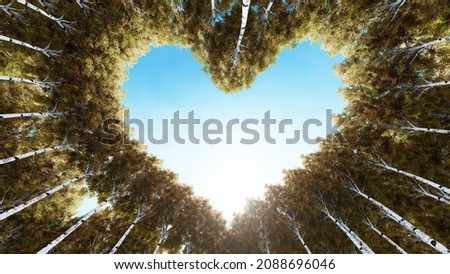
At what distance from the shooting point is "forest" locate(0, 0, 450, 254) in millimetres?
8180

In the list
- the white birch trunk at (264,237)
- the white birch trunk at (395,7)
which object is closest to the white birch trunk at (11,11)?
the white birch trunk at (395,7)

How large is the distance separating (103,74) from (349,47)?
35.1ft

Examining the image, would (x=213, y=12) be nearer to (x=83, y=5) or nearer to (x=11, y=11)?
(x=83, y=5)

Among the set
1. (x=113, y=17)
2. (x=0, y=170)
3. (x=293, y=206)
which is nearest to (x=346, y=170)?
(x=293, y=206)

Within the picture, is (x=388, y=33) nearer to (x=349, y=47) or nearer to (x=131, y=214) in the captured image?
Answer: (x=349, y=47)

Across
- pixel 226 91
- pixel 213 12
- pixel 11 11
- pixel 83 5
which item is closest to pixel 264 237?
pixel 226 91

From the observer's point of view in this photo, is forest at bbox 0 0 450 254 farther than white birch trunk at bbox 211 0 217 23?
Yes

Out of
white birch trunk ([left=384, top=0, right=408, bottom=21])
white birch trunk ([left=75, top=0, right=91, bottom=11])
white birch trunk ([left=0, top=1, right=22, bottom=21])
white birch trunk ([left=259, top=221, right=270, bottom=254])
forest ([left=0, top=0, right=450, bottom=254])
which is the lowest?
white birch trunk ([left=259, top=221, right=270, bottom=254])

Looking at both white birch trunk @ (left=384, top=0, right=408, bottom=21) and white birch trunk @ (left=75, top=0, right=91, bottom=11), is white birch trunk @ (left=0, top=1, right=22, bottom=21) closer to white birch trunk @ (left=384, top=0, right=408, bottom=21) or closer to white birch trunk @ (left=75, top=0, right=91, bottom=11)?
white birch trunk @ (left=75, top=0, right=91, bottom=11)

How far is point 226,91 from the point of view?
1041cm

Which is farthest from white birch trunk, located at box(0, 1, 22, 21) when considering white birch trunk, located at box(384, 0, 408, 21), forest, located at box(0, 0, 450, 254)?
white birch trunk, located at box(384, 0, 408, 21)

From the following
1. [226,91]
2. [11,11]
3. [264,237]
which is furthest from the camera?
[264,237]

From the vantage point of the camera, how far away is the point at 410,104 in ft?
30.0

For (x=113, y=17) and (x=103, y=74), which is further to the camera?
(x=103, y=74)
